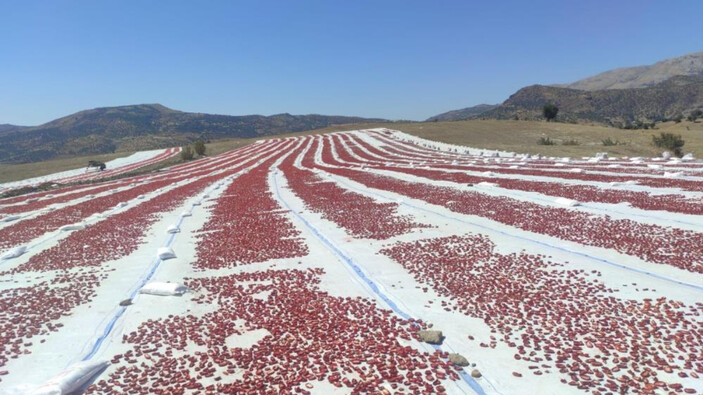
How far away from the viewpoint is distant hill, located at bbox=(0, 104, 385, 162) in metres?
97.7

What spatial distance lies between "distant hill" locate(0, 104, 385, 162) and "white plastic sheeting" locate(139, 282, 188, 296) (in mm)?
94065

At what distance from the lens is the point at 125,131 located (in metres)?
132

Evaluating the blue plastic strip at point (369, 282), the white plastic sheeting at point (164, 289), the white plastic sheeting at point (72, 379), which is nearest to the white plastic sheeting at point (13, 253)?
the white plastic sheeting at point (164, 289)

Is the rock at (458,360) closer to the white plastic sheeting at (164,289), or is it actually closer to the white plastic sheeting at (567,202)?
the white plastic sheeting at (164,289)

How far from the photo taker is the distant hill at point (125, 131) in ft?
320

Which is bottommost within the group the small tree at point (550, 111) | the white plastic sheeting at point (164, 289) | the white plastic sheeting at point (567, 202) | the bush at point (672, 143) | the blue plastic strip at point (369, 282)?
the blue plastic strip at point (369, 282)

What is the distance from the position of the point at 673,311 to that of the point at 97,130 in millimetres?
153613

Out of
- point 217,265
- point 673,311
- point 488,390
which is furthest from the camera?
point 217,265

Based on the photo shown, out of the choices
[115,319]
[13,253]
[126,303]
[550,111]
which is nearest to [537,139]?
[550,111]

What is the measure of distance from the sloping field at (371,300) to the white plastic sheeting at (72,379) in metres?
0.02

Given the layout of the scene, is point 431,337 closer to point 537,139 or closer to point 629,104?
point 537,139

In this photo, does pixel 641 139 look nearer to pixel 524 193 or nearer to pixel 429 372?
pixel 524 193

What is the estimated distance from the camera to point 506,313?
583cm

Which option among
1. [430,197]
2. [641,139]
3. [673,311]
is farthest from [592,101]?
[673,311]
